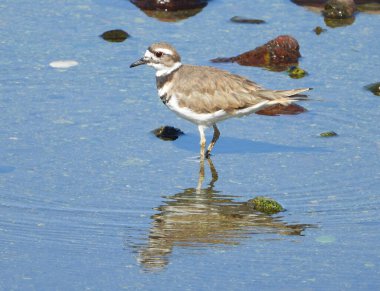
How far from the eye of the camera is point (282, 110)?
12.7 meters

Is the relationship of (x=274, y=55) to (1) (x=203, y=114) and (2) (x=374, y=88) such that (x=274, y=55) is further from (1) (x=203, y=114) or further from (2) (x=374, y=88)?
(1) (x=203, y=114)

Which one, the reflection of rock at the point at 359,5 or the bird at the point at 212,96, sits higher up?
the bird at the point at 212,96

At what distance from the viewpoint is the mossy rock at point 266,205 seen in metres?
9.91

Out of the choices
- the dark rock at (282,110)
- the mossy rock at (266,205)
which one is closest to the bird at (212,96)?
the dark rock at (282,110)

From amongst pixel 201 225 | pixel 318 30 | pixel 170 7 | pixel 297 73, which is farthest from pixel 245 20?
pixel 201 225

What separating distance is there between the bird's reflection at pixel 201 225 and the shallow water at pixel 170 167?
2 cm

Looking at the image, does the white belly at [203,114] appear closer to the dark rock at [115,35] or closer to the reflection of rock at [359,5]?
the dark rock at [115,35]

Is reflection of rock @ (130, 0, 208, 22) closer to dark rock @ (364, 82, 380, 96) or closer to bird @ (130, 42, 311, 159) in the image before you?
dark rock @ (364, 82, 380, 96)

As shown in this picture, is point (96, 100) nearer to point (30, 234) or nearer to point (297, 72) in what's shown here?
point (297, 72)

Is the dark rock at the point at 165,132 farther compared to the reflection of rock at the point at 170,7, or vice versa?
the reflection of rock at the point at 170,7

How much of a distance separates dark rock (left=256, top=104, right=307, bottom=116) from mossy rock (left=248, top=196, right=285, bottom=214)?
287 cm

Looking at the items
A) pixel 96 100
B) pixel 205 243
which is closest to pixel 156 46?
pixel 96 100

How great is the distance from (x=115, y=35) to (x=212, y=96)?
3.82 metres

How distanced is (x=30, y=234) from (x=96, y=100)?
3.82 metres
